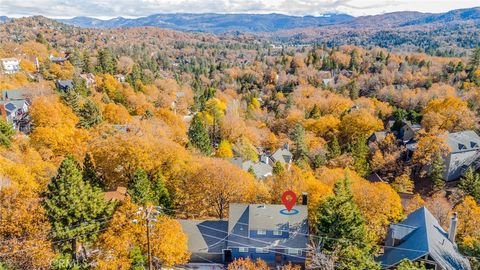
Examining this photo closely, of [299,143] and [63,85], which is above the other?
[63,85]

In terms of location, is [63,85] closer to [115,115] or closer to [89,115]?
[115,115]

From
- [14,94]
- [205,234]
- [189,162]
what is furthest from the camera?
[14,94]

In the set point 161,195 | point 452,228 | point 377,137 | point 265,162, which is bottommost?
point 265,162

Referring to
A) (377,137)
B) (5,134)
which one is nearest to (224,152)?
(5,134)

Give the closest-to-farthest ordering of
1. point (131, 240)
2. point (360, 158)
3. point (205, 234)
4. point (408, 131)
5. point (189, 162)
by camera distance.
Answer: point (131, 240) → point (205, 234) → point (189, 162) → point (360, 158) → point (408, 131)

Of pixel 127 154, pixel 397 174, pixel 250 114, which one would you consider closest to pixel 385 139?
pixel 397 174

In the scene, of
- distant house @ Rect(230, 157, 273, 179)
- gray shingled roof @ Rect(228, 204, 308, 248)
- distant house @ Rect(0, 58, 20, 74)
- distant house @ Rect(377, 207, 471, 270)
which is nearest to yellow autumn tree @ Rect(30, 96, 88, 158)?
gray shingled roof @ Rect(228, 204, 308, 248)
